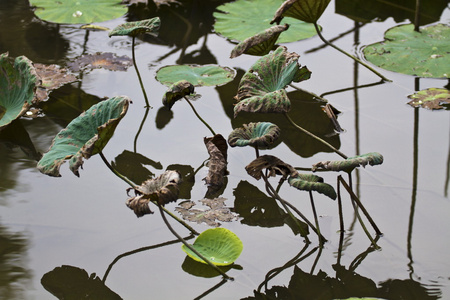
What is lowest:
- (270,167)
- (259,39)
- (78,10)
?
(78,10)

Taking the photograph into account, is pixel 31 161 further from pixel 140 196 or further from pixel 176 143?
pixel 140 196

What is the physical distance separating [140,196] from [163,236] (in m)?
0.31

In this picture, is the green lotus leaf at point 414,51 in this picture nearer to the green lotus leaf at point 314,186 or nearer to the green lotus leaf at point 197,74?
the green lotus leaf at point 197,74

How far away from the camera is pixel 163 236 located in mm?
1581

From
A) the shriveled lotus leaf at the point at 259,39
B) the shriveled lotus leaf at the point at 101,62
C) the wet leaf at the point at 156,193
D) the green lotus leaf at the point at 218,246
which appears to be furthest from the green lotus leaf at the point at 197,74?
the wet leaf at the point at 156,193

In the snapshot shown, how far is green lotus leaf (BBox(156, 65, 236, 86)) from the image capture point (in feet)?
7.61

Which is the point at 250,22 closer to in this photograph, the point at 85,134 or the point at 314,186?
the point at 85,134

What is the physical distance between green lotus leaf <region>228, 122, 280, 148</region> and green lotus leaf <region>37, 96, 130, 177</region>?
272mm

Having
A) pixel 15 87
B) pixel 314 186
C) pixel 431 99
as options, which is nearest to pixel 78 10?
pixel 15 87

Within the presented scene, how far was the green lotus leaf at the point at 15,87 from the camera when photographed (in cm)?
A: 196

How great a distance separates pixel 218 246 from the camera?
58.6 inches

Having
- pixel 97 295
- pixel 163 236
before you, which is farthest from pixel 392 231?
pixel 97 295

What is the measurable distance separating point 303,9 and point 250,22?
705mm

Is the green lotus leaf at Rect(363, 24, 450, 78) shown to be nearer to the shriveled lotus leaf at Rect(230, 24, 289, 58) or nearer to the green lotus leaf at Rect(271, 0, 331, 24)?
the green lotus leaf at Rect(271, 0, 331, 24)
